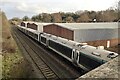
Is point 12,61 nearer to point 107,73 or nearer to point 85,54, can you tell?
point 85,54

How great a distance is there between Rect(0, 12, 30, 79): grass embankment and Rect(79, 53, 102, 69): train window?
4.22 meters

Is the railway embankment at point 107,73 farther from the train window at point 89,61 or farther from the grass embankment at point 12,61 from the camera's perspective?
the grass embankment at point 12,61

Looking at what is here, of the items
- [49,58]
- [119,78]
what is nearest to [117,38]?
[49,58]

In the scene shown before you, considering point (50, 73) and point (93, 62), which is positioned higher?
point (93, 62)

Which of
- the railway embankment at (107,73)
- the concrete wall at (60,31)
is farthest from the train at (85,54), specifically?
the concrete wall at (60,31)

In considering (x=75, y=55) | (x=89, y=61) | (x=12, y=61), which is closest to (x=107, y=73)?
(x=89, y=61)

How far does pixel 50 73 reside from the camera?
17297 millimetres

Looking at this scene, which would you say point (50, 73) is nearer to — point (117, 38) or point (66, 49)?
point (66, 49)

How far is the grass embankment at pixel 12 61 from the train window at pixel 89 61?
4.22 meters

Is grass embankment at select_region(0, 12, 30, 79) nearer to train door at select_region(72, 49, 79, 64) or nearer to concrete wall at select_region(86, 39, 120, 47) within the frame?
train door at select_region(72, 49, 79, 64)

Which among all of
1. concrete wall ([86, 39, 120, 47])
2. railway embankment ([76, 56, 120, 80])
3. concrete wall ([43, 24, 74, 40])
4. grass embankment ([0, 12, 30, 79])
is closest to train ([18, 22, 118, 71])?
grass embankment ([0, 12, 30, 79])

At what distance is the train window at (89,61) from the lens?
13829mm

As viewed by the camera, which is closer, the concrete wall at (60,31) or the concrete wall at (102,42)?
the concrete wall at (60,31)

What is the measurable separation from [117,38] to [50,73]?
86.7 ft
